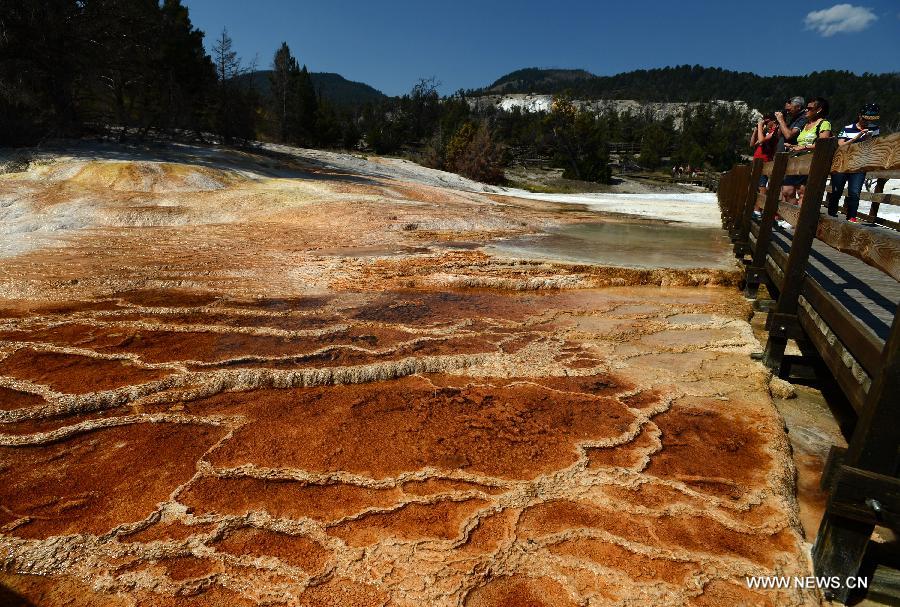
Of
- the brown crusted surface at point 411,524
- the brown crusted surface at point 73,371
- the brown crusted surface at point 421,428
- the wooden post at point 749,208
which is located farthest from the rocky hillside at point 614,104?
the brown crusted surface at point 411,524

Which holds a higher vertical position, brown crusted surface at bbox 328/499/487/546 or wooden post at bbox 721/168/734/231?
wooden post at bbox 721/168/734/231

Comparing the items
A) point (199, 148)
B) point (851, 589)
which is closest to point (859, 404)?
point (851, 589)

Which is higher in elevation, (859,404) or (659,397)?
(859,404)

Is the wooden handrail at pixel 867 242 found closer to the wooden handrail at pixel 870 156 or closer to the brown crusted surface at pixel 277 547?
the wooden handrail at pixel 870 156

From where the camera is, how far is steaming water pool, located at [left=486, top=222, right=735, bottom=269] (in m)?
7.40

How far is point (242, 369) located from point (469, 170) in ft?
95.4

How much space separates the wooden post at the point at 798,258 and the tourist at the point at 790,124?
4.42 m

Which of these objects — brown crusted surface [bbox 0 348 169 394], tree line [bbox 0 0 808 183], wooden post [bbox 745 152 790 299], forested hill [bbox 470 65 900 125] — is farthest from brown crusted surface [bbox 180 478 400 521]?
forested hill [bbox 470 65 900 125]

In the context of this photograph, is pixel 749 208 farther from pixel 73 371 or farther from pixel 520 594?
pixel 73 371

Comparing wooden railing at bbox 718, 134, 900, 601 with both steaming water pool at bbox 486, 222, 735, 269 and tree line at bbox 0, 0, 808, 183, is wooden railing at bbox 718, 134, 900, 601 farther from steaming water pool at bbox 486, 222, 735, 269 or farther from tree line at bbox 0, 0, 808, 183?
tree line at bbox 0, 0, 808, 183

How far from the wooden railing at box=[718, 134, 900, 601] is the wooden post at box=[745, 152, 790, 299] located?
0.04ft

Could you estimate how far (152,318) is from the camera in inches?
194

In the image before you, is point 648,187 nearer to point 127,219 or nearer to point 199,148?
point 199,148

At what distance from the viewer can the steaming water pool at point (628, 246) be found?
24.3 feet
